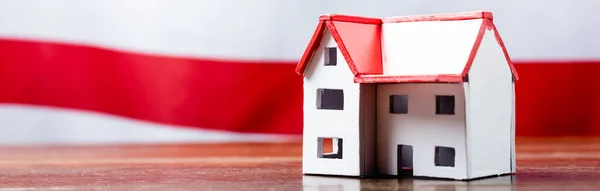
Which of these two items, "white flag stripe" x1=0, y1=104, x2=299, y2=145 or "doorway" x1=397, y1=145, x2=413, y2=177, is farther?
"white flag stripe" x1=0, y1=104, x2=299, y2=145

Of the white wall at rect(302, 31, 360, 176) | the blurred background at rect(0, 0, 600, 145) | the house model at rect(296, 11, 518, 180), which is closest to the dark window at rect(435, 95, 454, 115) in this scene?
the house model at rect(296, 11, 518, 180)

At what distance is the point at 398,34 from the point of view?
1.24 m

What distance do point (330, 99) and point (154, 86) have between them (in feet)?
4.28

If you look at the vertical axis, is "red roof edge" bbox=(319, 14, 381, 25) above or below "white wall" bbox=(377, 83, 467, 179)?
above

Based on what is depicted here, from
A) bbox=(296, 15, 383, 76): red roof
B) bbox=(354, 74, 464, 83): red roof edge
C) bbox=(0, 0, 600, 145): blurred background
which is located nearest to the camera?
bbox=(354, 74, 464, 83): red roof edge

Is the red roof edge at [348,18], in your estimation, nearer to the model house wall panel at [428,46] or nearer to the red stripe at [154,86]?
the model house wall panel at [428,46]

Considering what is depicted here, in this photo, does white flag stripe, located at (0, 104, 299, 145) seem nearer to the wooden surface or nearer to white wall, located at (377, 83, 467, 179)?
the wooden surface

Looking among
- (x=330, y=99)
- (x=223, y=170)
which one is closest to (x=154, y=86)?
(x=223, y=170)

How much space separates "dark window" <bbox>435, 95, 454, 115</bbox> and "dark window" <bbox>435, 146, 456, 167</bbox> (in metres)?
0.05

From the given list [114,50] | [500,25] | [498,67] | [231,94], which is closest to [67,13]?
[114,50]

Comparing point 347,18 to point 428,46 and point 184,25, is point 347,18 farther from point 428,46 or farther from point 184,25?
point 184,25

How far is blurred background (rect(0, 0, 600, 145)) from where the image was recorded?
2.41 metres

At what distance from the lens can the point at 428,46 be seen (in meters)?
1.20

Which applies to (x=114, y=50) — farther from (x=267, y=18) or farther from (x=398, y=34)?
(x=398, y=34)
